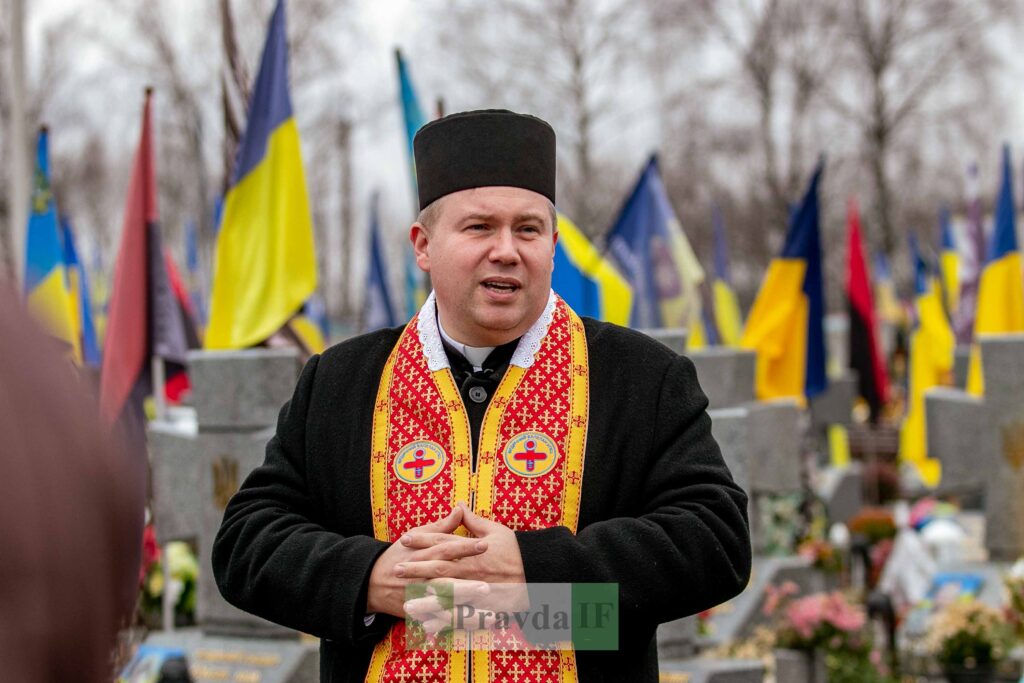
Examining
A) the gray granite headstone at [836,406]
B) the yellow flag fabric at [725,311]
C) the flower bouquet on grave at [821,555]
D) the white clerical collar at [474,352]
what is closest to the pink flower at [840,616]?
the flower bouquet on grave at [821,555]

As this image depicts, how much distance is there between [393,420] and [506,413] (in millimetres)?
237

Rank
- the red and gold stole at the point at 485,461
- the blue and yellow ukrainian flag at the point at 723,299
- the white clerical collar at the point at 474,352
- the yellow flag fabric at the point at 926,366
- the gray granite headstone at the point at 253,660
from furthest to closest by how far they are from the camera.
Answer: the yellow flag fabric at the point at 926,366 < the blue and yellow ukrainian flag at the point at 723,299 < the gray granite headstone at the point at 253,660 < the white clerical collar at the point at 474,352 < the red and gold stole at the point at 485,461

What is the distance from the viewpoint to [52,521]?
4.64 ft

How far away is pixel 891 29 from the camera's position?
1105 inches

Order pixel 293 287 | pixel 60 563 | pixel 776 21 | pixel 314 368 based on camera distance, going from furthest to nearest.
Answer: pixel 776 21 → pixel 293 287 → pixel 314 368 → pixel 60 563

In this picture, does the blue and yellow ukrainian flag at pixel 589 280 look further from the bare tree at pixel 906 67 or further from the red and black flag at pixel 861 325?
the bare tree at pixel 906 67

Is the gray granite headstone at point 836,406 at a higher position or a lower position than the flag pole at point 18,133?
lower

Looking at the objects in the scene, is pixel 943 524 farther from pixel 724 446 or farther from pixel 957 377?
pixel 724 446

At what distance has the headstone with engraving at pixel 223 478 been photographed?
21.6 feet

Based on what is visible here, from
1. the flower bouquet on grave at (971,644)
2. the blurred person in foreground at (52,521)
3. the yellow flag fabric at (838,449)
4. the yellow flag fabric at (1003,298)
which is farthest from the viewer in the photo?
the yellow flag fabric at (838,449)

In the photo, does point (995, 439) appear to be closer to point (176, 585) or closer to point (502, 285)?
point (176, 585)

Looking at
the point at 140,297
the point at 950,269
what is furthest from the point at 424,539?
the point at 950,269

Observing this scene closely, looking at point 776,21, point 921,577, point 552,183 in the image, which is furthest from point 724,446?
point 776,21

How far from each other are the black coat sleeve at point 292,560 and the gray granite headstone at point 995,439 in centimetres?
800
